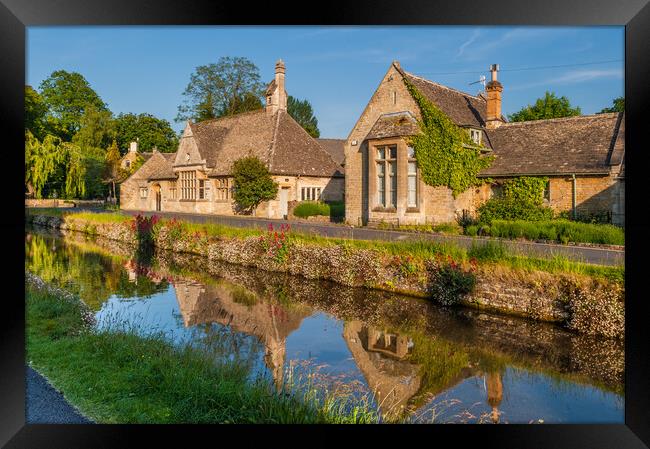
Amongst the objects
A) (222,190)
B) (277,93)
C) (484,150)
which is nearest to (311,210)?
(222,190)

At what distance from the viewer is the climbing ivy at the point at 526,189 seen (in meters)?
21.9

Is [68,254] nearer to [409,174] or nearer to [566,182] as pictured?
[409,174]

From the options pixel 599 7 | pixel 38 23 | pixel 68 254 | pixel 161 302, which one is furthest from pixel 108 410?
pixel 68 254

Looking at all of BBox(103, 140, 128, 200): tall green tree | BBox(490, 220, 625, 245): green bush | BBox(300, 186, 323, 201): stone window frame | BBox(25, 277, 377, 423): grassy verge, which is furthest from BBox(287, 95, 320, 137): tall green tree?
BBox(25, 277, 377, 423): grassy verge

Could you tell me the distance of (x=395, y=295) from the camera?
1373 centimetres

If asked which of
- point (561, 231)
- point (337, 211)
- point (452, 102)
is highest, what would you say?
point (452, 102)

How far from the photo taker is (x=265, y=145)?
3516 centimetres

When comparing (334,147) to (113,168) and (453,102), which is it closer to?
(113,168)

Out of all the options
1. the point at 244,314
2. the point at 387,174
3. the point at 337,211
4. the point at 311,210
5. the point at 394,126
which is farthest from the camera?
the point at 337,211

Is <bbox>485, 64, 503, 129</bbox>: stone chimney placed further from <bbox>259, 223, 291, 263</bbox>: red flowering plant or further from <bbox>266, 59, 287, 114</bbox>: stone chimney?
<bbox>266, 59, 287, 114</bbox>: stone chimney

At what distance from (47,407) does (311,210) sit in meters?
25.1

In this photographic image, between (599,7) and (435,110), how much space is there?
19.3m

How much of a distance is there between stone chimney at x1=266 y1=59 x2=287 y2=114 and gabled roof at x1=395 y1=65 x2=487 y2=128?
47.1 feet

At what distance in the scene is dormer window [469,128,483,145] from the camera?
81.1 ft
